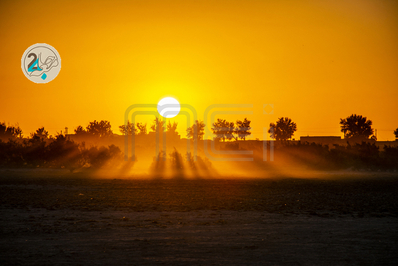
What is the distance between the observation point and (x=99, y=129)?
95812mm

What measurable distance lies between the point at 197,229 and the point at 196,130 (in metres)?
91.1

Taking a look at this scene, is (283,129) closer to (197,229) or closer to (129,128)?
(129,128)

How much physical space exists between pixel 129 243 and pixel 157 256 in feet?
5.00

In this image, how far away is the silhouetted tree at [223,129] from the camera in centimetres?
9869

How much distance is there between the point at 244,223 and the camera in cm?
1338

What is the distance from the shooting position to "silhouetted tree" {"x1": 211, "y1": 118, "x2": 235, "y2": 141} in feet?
324

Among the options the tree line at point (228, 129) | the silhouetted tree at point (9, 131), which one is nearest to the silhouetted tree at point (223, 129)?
the tree line at point (228, 129)

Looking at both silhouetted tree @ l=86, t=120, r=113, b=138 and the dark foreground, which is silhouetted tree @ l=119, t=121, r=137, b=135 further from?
the dark foreground

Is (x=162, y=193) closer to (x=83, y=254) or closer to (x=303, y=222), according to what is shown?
(x=303, y=222)

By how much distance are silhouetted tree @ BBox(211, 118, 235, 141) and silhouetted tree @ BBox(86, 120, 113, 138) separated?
2709cm

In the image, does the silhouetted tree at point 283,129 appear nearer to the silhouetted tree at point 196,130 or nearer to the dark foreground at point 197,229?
the silhouetted tree at point 196,130

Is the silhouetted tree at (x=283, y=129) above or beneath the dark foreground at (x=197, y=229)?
above

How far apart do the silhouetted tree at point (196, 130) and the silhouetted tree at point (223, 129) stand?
4616 mm

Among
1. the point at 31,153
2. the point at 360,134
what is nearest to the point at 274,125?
the point at 360,134
